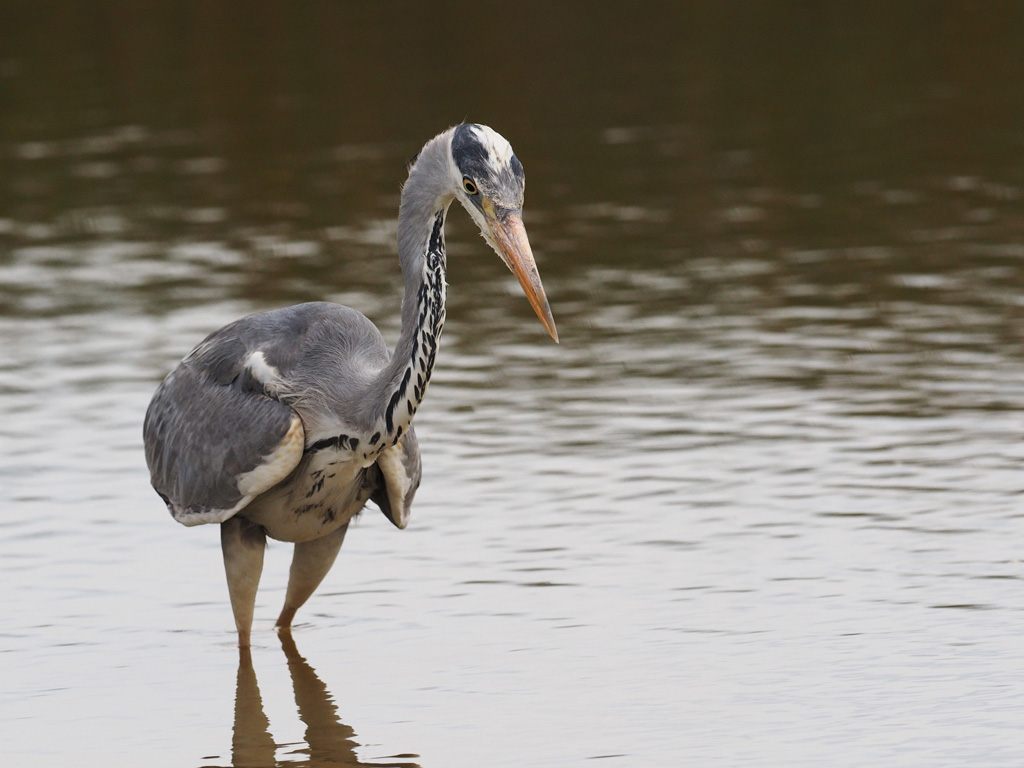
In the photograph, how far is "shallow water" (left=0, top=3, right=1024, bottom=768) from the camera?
307 inches

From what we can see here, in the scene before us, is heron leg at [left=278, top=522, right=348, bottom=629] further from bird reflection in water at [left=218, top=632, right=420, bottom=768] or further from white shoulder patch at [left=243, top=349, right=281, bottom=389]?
white shoulder patch at [left=243, top=349, right=281, bottom=389]

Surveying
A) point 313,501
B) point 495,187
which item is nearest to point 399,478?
point 313,501

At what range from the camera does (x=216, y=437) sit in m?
8.22

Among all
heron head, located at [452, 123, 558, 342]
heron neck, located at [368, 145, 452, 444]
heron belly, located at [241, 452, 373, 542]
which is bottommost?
heron belly, located at [241, 452, 373, 542]

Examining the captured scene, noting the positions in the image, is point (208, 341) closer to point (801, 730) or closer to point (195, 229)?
point (801, 730)

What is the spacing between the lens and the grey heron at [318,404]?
731cm

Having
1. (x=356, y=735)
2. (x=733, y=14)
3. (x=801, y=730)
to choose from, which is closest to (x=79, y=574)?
(x=356, y=735)

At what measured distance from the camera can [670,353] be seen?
13398 mm

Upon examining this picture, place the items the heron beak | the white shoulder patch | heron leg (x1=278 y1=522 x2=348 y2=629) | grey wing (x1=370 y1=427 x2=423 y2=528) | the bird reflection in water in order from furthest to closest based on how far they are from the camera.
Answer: heron leg (x1=278 y1=522 x2=348 y2=629)
grey wing (x1=370 y1=427 x2=423 y2=528)
the white shoulder patch
the bird reflection in water
the heron beak

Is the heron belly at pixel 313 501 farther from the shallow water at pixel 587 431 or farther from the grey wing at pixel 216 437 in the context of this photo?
the shallow water at pixel 587 431

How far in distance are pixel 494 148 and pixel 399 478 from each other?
5.50 ft

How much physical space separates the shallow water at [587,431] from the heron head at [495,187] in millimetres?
1863

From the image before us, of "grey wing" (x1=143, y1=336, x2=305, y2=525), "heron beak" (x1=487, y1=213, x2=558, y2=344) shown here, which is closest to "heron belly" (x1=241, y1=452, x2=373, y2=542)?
"grey wing" (x1=143, y1=336, x2=305, y2=525)

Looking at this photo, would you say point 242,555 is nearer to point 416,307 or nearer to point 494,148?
point 416,307
